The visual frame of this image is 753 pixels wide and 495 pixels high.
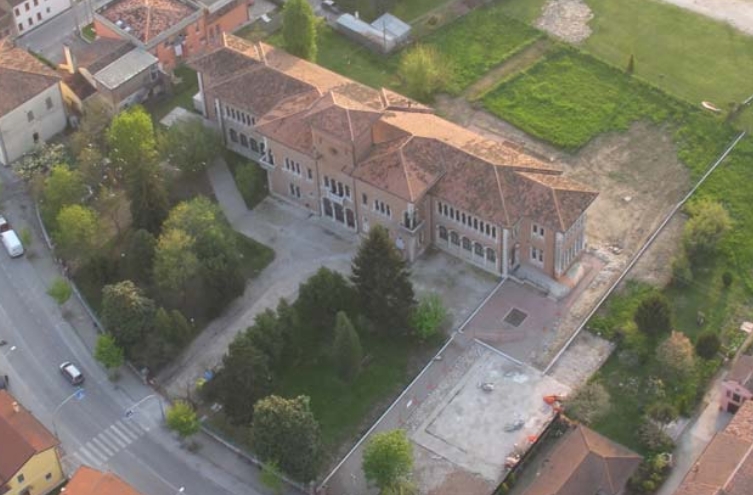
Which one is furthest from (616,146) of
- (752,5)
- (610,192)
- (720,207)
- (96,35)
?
(96,35)

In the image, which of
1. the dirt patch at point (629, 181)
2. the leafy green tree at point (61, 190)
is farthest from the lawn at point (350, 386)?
the leafy green tree at point (61, 190)

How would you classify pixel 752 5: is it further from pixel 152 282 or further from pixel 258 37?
pixel 152 282

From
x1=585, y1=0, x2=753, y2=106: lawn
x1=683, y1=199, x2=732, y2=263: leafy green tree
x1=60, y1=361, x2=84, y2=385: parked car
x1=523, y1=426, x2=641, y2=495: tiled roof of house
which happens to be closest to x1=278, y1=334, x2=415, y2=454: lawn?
x1=523, y1=426, x2=641, y2=495: tiled roof of house

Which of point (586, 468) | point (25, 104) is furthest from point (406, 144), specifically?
point (25, 104)

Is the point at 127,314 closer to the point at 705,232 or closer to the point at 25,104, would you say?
the point at 25,104

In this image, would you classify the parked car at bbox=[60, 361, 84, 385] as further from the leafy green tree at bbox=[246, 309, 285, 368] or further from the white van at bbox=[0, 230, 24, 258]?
the white van at bbox=[0, 230, 24, 258]

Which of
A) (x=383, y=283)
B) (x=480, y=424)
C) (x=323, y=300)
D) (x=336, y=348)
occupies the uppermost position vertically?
(x=383, y=283)

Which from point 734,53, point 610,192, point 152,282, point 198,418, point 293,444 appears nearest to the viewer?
point 293,444
